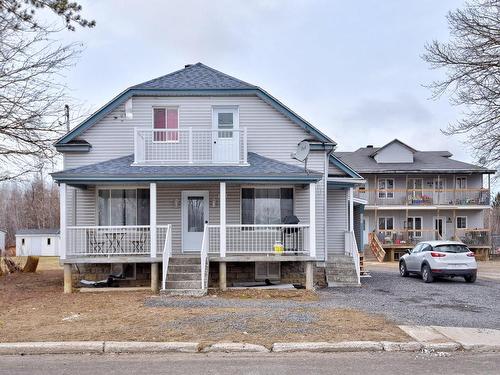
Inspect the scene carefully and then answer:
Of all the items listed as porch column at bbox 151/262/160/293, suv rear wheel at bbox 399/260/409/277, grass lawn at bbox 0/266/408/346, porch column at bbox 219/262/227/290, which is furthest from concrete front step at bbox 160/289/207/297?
suv rear wheel at bbox 399/260/409/277

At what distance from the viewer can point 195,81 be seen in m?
17.8

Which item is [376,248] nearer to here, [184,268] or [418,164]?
[418,164]

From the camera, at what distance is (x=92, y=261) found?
1493cm

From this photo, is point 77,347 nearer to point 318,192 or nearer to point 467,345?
point 467,345

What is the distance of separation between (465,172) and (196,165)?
96.1 feet

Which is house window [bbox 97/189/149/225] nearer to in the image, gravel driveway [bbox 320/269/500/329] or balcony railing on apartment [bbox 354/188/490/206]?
gravel driveway [bbox 320/269/500/329]

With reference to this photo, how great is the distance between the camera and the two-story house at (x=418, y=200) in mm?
39281

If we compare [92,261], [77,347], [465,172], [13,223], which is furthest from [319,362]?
[13,223]

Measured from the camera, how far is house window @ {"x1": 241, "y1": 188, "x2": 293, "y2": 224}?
17.1 m

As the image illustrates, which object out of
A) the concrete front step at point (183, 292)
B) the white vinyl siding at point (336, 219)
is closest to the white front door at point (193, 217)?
the concrete front step at point (183, 292)

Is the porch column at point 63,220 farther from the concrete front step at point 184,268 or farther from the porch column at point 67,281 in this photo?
the concrete front step at point 184,268

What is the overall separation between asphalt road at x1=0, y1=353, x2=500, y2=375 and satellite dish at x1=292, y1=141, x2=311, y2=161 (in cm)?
898

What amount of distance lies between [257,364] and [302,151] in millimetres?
9755

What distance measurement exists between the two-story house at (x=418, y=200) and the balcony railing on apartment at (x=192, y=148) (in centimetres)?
2423
